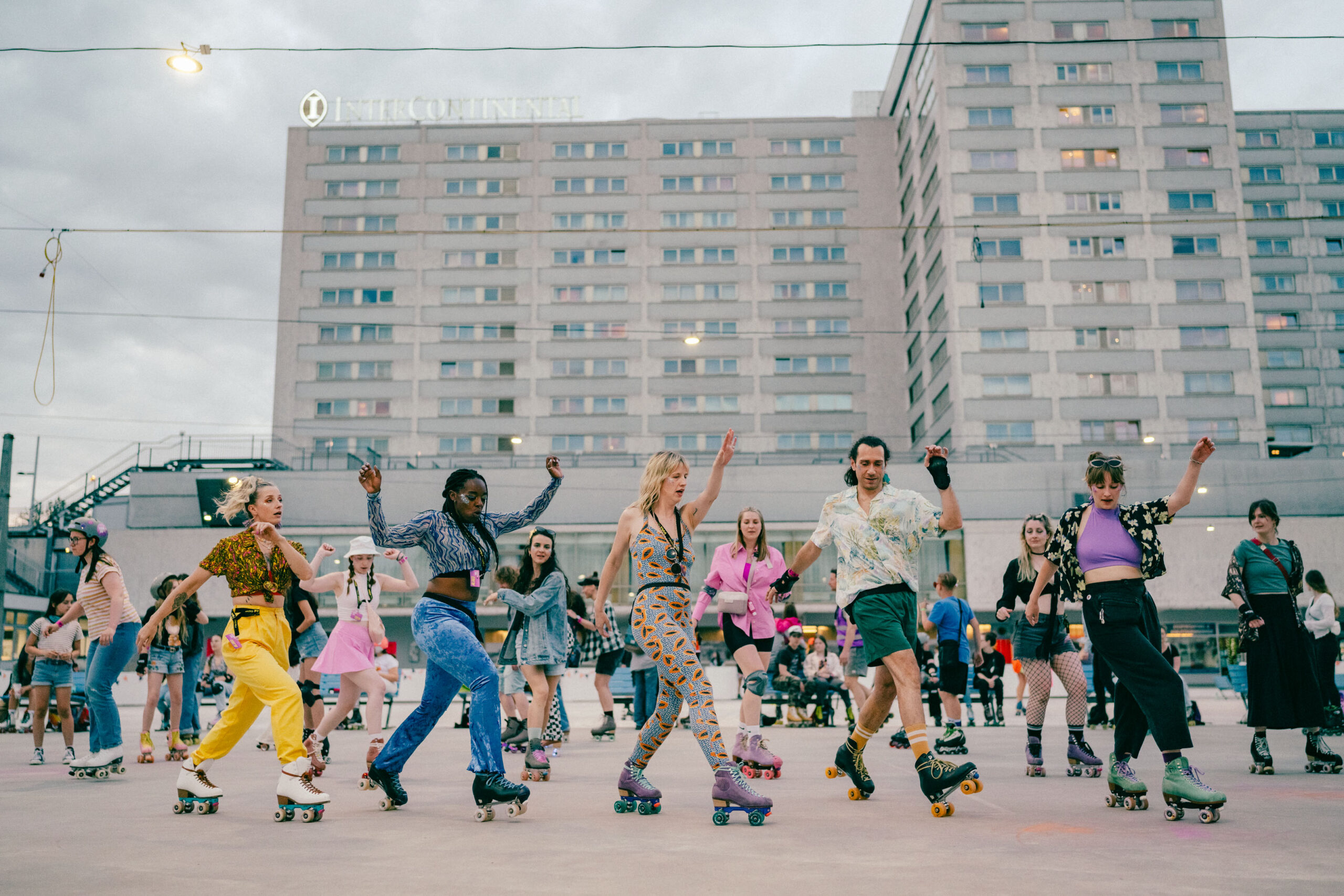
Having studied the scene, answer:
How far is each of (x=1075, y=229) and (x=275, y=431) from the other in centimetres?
4777

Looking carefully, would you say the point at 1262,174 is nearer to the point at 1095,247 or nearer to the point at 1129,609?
the point at 1095,247

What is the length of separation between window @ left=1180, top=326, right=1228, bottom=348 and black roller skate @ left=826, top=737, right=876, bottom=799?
5283 centimetres

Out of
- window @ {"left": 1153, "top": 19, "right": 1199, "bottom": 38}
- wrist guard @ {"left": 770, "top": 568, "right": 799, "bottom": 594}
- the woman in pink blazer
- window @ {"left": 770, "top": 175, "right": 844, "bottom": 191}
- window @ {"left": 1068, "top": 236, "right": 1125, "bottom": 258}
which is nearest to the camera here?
wrist guard @ {"left": 770, "top": 568, "right": 799, "bottom": 594}

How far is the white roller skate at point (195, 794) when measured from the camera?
5.68 meters

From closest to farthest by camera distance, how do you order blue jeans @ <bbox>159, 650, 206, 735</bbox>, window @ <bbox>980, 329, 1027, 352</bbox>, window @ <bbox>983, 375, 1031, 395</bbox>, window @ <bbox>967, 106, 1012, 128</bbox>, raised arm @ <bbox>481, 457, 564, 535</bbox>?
1. raised arm @ <bbox>481, 457, 564, 535</bbox>
2. blue jeans @ <bbox>159, 650, 206, 735</bbox>
3. window @ <bbox>983, 375, 1031, 395</bbox>
4. window @ <bbox>980, 329, 1027, 352</bbox>
5. window @ <bbox>967, 106, 1012, 128</bbox>

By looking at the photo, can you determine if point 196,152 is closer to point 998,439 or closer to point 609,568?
point 998,439

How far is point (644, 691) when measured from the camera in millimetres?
13781

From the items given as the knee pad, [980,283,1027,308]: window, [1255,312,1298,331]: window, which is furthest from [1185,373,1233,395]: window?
the knee pad

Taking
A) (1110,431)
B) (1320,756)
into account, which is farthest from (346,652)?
(1110,431)

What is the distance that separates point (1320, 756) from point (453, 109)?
220 feet

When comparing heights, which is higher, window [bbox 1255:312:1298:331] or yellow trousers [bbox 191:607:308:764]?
window [bbox 1255:312:1298:331]

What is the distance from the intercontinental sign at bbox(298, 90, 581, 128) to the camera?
66.2 meters

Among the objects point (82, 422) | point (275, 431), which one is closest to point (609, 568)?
point (82, 422)

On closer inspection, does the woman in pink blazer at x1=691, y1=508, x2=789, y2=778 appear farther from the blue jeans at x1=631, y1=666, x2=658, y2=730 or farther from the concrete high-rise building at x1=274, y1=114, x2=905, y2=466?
the concrete high-rise building at x1=274, y1=114, x2=905, y2=466
